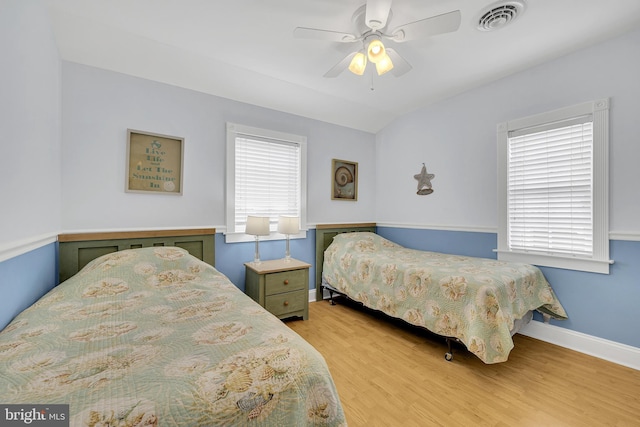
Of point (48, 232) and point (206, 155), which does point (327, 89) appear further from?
point (48, 232)

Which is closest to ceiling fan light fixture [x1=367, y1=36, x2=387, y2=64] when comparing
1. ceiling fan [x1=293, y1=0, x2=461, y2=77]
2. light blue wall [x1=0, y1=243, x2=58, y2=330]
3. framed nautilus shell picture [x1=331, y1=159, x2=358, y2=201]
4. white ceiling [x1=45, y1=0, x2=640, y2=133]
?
ceiling fan [x1=293, y1=0, x2=461, y2=77]

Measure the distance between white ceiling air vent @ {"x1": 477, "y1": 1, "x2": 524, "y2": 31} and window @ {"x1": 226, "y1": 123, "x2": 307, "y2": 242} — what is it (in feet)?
6.84

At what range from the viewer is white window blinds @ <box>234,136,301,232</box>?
9.81ft

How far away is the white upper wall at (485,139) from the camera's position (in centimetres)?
207

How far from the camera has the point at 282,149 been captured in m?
3.28

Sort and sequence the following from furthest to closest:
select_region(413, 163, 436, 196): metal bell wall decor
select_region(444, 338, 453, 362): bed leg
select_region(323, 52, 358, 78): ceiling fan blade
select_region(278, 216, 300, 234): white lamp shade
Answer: select_region(413, 163, 436, 196): metal bell wall decor, select_region(278, 216, 300, 234): white lamp shade, select_region(444, 338, 453, 362): bed leg, select_region(323, 52, 358, 78): ceiling fan blade

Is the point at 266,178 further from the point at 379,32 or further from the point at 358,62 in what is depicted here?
the point at 379,32

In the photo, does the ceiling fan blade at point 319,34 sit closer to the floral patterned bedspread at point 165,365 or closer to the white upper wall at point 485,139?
the floral patterned bedspread at point 165,365

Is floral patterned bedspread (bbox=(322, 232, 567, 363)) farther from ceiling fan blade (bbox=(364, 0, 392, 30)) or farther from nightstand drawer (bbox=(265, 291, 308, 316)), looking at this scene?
ceiling fan blade (bbox=(364, 0, 392, 30))

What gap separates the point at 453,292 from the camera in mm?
2068

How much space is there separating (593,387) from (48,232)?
389 centimetres

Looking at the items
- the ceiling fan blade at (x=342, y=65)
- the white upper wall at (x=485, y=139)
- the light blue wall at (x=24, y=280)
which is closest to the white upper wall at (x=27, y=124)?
the light blue wall at (x=24, y=280)

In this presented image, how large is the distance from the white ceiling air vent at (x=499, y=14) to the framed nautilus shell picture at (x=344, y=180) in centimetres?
213

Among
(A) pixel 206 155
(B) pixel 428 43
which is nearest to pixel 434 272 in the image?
(B) pixel 428 43
